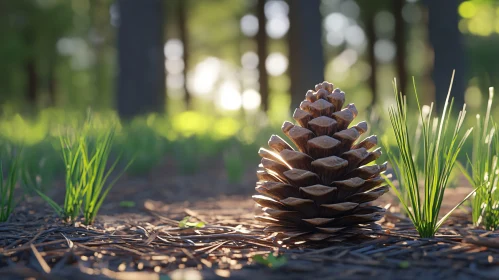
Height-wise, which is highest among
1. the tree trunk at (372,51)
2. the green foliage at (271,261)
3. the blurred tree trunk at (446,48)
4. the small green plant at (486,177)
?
the tree trunk at (372,51)

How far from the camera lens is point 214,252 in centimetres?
149

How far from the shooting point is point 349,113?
1.62m

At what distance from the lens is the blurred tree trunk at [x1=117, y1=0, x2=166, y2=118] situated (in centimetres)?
636

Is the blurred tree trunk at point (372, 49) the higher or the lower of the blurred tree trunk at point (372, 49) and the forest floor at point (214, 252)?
the higher

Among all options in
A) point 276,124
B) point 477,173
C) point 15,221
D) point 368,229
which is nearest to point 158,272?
point 368,229

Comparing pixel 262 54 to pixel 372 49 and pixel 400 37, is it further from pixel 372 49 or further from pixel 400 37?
pixel 372 49

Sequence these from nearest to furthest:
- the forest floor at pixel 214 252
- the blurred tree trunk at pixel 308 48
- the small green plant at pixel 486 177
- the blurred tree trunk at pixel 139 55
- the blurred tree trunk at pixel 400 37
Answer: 1. the forest floor at pixel 214 252
2. the small green plant at pixel 486 177
3. the blurred tree trunk at pixel 139 55
4. the blurred tree trunk at pixel 308 48
5. the blurred tree trunk at pixel 400 37

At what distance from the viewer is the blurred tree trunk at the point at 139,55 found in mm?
6355

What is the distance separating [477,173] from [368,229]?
20.2 inches

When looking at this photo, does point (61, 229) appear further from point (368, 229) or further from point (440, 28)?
point (440, 28)

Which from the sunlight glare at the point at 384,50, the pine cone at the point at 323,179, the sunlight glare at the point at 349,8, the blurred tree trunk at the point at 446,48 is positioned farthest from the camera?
the sunlight glare at the point at 384,50

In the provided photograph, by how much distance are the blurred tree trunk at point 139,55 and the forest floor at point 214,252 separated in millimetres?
4532

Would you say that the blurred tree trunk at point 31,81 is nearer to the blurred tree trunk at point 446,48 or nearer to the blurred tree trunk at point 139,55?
the blurred tree trunk at point 139,55

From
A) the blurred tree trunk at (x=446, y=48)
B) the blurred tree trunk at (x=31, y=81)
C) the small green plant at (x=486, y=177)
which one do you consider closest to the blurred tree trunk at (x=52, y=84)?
the blurred tree trunk at (x=31, y=81)
